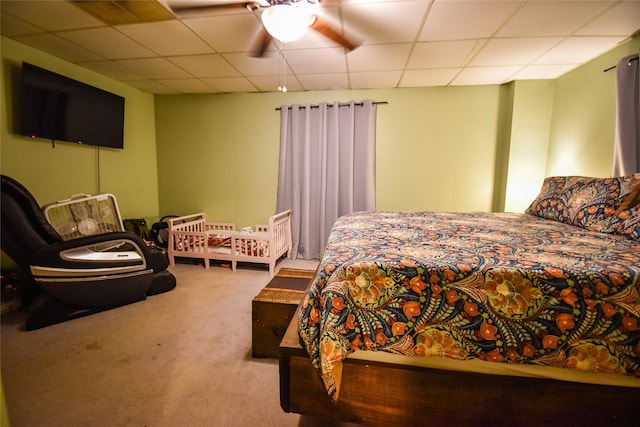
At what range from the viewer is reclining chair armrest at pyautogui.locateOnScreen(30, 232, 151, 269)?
1922mm

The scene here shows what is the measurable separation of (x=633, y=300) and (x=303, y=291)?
1.46 metres

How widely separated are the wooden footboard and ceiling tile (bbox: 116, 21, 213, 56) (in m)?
2.47

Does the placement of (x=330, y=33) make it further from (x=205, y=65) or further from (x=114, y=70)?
(x=114, y=70)

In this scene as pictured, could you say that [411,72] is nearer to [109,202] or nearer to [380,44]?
[380,44]

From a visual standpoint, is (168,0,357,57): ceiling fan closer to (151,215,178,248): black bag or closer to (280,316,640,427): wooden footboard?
(280,316,640,427): wooden footboard

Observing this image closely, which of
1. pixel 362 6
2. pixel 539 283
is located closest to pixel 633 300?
pixel 539 283

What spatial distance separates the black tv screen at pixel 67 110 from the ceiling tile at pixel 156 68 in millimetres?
458

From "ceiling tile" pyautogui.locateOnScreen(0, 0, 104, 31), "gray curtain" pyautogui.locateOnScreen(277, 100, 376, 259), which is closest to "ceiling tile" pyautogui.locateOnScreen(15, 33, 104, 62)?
"ceiling tile" pyautogui.locateOnScreen(0, 0, 104, 31)

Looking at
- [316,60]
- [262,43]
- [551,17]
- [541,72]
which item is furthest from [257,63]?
[541,72]

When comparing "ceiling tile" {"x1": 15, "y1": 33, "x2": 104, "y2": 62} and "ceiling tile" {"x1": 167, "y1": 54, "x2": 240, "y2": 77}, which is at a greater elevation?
"ceiling tile" {"x1": 167, "y1": 54, "x2": 240, "y2": 77}

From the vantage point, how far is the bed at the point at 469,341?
3.18 ft

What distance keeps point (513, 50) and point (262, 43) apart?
2.22m

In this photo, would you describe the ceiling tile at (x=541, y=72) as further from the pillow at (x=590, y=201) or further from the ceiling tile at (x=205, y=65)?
the ceiling tile at (x=205, y=65)

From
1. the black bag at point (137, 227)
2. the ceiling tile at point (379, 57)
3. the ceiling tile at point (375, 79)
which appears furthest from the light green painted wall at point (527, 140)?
the black bag at point (137, 227)
